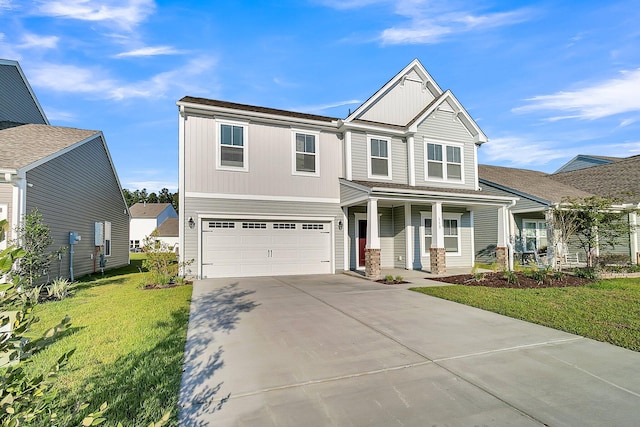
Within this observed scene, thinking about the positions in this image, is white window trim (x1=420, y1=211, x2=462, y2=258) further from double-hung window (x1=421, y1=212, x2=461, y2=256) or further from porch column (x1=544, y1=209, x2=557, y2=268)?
porch column (x1=544, y1=209, x2=557, y2=268)

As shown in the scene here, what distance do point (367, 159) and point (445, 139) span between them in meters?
4.08

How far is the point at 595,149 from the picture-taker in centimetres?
2833

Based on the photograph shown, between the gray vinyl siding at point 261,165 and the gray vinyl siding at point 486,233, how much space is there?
28.5ft

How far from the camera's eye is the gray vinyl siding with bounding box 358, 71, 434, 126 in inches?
574

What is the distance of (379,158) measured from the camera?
46.5 ft

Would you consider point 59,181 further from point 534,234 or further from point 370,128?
point 534,234

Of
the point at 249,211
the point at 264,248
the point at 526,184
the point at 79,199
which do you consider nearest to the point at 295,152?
the point at 249,211

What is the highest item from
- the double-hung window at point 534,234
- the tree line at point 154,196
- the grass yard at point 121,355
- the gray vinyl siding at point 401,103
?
the tree line at point 154,196

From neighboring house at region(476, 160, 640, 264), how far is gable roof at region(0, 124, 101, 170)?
19307 millimetres

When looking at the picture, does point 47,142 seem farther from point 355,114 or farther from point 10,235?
point 355,114

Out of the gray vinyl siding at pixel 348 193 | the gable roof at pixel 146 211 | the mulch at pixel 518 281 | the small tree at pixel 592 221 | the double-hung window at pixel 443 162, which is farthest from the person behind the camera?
the gable roof at pixel 146 211

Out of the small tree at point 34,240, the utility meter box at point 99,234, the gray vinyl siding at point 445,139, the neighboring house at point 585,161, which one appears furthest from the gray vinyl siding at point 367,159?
the neighboring house at point 585,161

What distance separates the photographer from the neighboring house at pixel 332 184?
11852 millimetres

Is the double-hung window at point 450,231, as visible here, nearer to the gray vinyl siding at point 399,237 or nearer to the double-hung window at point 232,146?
the gray vinyl siding at point 399,237
